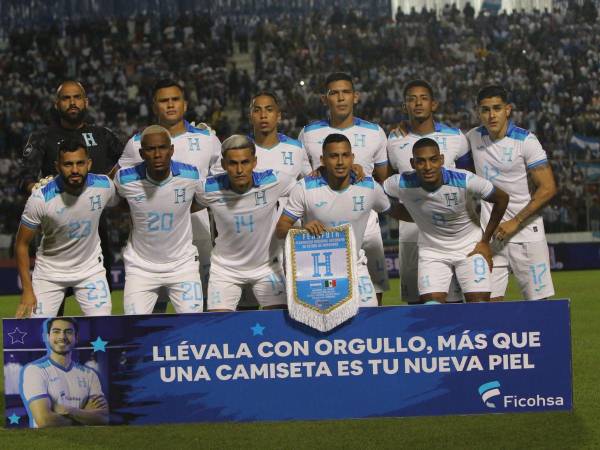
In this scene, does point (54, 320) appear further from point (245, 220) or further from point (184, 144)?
point (184, 144)

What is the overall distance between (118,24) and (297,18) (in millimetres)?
5179

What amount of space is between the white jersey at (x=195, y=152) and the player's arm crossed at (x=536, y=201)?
210 cm

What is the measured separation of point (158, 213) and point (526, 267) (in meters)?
2.75

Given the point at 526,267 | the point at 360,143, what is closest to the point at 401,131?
the point at 360,143

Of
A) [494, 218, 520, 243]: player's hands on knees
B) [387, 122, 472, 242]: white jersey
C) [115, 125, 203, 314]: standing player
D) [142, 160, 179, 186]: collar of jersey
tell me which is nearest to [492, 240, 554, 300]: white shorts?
[494, 218, 520, 243]: player's hands on knees

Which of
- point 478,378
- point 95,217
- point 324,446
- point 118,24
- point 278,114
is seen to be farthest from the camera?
point 118,24

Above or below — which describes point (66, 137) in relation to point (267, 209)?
above

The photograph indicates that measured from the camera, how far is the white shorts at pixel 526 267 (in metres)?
7.87

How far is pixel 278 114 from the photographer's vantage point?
7684 mm

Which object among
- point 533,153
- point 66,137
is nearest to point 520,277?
point 533,153

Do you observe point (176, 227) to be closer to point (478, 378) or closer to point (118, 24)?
point (478, 378)

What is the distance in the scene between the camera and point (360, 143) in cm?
798

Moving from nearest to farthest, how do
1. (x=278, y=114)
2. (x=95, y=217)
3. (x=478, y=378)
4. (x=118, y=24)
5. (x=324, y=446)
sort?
(x=324, y=446) → (x=478, y=378) → (x=95, y=217) → (x=278, y=114) → (x=118, y=24)

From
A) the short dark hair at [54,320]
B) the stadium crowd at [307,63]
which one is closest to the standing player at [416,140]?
the short dark hair at [54,320]
